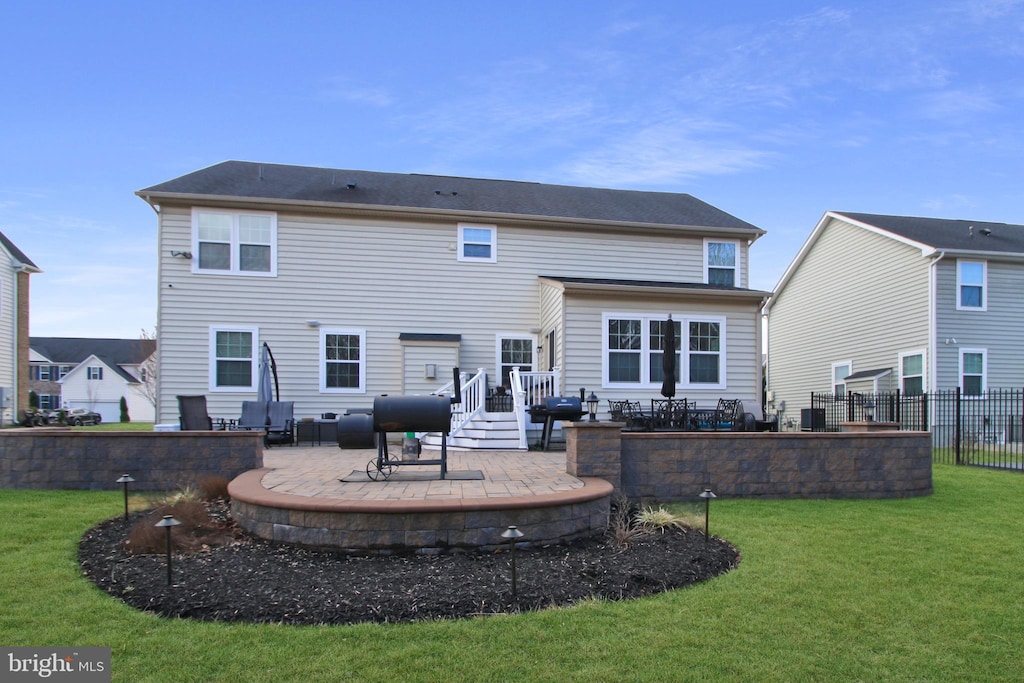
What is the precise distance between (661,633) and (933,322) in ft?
56.0

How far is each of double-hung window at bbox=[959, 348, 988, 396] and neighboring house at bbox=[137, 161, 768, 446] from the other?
6698 mm

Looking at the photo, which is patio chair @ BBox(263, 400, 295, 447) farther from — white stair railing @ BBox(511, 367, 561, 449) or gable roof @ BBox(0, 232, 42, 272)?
gable roof @ BBox(0, 232, 42, 272)

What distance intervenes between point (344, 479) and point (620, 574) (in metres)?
3.49

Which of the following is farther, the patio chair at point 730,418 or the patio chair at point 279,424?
the patio chair at point 279,424

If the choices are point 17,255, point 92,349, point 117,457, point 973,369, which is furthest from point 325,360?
point 92,349

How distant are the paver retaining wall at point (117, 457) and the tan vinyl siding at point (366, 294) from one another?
6267mm

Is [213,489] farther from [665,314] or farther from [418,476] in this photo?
[665,314]

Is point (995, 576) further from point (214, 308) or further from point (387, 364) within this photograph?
point (214, 308)

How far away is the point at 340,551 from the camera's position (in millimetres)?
5336

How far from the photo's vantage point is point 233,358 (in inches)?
581

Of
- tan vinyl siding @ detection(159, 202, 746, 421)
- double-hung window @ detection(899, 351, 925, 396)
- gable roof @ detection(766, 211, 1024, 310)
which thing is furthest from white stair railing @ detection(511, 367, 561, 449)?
gable roof @ detection(766, 211, 1024, 310)

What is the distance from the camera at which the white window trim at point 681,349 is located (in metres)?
13.9

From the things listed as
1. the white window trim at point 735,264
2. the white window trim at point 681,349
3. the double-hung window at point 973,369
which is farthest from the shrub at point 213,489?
the double-hung window at point 973,369

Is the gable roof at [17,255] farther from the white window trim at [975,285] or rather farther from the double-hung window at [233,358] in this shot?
the white window trim at [975,285]
